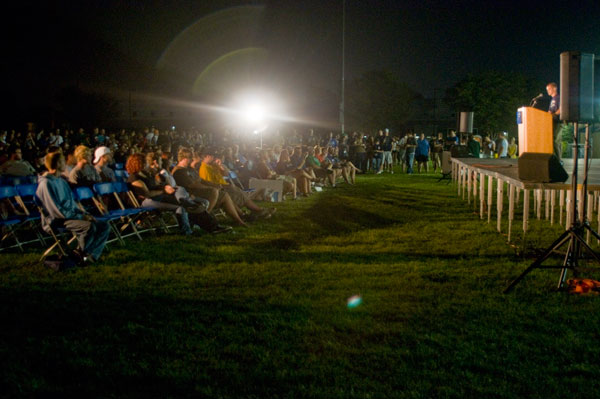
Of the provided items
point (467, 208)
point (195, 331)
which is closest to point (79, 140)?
point (467, 208)

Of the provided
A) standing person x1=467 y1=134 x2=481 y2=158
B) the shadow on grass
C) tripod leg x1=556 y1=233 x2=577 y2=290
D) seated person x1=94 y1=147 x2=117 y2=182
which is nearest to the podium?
tripod leg x1=556 y1=233 x2=577 y2=290

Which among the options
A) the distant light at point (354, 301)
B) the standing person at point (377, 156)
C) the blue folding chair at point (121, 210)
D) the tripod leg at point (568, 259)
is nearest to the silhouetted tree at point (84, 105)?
the standing person at point (377, 156)

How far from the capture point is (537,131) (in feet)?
25.2

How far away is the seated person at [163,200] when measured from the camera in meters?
8.71

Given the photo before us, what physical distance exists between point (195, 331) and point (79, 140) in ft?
65.7

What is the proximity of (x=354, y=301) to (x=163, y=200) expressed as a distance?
4617 mm

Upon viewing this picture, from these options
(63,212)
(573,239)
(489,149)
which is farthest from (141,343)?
(489,149)

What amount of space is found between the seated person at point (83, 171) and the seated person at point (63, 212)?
1.51 m

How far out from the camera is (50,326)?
445 cm

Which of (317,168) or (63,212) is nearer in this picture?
(63,212)

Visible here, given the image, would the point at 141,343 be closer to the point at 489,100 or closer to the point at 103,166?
the point at 103,166

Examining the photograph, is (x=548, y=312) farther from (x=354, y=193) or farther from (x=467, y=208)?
(x=354, y=193)

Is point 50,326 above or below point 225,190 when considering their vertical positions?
below

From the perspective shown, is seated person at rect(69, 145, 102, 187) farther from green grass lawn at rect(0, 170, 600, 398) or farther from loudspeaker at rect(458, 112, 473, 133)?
loudspeaker at rect(458, 112, 473, 133)
